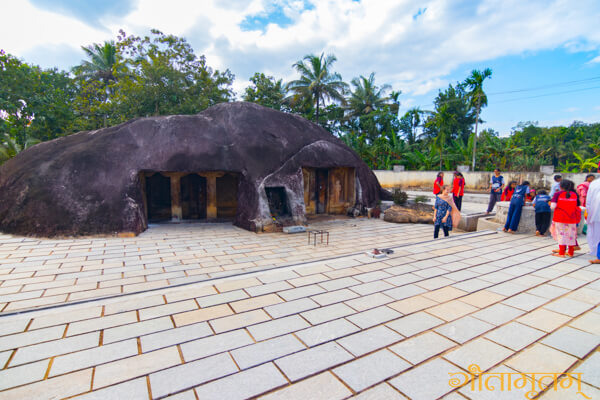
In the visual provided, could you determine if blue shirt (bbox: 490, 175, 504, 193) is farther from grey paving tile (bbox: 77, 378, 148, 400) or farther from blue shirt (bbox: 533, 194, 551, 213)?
grey paving tile (bbox: 77, 378, 148, 400)

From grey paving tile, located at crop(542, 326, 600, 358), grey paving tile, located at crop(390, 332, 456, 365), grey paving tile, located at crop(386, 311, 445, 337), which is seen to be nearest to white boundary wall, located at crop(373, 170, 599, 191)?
grey paving tile, located at crop(542, 326, 600, 358)

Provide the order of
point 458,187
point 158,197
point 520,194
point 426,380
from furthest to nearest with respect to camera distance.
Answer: point 158,197, point 458,187, point 520,194, point 426,380

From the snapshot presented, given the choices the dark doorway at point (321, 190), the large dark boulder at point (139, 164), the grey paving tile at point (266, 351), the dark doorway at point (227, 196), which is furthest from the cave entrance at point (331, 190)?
the grey paving tile at point (266, 351)

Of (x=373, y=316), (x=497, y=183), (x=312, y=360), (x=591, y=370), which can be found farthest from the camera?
(x=497, y=183)

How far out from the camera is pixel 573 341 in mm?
3234

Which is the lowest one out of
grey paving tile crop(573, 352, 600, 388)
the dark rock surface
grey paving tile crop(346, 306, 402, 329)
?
grey paving tile crop(573, 352, 600, 388)

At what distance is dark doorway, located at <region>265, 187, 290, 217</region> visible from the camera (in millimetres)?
10703

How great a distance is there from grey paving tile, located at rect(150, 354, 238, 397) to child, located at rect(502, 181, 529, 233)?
8555mm

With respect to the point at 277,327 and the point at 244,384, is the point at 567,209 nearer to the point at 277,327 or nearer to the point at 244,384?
the point at 277,327

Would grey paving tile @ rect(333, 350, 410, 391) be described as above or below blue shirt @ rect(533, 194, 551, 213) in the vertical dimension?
below

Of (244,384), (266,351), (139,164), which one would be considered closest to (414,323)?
(266,351)

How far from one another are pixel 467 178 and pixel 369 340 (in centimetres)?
2040

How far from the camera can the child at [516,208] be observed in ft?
26.8

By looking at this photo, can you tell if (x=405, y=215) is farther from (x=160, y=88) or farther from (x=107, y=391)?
(x=160, y=88)
